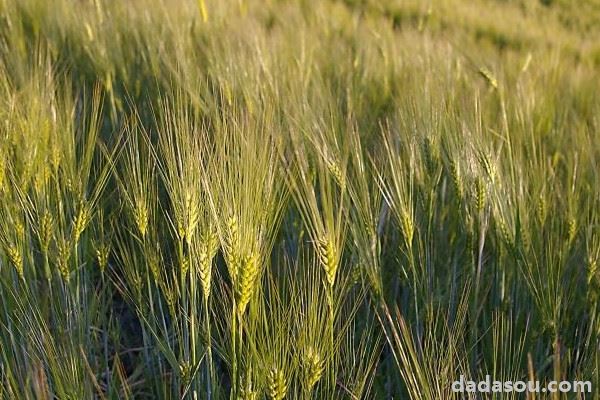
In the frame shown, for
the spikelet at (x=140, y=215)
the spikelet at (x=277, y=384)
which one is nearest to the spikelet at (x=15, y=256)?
the spikelet at (x=140, y=215)

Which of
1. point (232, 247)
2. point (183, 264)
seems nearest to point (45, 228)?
point (183, 264)

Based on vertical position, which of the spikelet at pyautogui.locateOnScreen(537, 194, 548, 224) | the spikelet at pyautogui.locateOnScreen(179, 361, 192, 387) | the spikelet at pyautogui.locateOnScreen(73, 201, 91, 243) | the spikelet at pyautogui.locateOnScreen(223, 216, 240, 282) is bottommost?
the spikelet at pyautogui.locateOnScreen(179, 361, 192, 387)

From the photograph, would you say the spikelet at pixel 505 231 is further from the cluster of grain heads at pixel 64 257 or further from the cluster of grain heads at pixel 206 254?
the cluster of grain heads at pixel 64 257

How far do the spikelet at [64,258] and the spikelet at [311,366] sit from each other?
35cm

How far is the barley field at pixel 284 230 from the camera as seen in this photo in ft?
2.58

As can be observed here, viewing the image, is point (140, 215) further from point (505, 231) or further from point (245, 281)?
point (505, 231)

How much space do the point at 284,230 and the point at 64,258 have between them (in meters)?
0.44

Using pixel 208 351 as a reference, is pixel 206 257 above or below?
above

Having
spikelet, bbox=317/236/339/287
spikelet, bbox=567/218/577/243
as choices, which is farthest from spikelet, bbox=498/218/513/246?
spikelet, bbox=317/236/339/287

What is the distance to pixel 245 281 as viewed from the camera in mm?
728

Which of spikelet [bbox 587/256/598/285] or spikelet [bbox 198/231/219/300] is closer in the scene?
spikelet [bbox 198/231/219/300]

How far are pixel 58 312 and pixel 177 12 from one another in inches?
51.9

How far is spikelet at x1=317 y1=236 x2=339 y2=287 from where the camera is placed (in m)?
0.78

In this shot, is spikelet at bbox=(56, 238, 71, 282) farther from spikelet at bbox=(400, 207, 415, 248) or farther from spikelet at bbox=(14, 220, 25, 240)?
spikelet at bbox=(400, 207, 415, 248)
